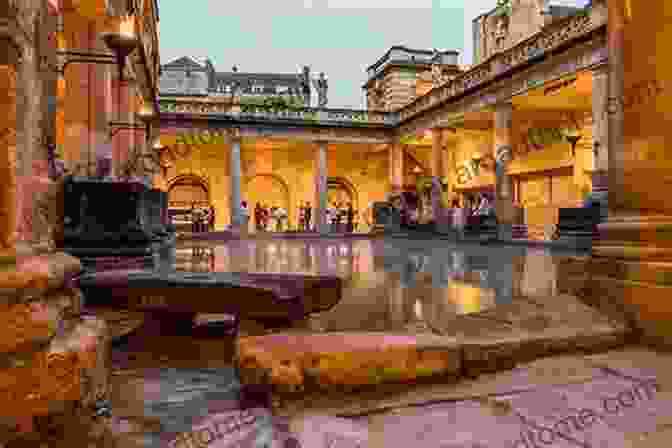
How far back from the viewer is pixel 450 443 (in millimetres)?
1250

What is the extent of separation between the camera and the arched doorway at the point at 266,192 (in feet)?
84.5

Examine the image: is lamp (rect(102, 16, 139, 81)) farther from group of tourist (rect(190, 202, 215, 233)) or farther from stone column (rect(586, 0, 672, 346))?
group of tourist (rect(190, 202, 215, 233))

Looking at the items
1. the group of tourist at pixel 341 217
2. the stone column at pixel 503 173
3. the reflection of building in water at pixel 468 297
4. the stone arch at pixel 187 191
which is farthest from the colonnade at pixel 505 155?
the stone arch at pixel 187 191

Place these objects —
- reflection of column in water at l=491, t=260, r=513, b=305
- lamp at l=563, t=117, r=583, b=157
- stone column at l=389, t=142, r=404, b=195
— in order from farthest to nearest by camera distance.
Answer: stone column at l=389, t=142, r=404, b=195 < lamp at l=563, t=117, r=583, b=157 < reflection of column in water at l=491, t=260, r=513, b=305

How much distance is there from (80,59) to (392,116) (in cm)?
1938

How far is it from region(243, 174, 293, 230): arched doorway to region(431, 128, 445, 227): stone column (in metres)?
10.6

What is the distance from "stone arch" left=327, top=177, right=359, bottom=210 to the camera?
A: 89.7ft

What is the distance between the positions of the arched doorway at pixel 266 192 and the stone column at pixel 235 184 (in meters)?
5.34

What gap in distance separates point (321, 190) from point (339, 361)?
65.8ft

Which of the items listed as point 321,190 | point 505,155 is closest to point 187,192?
point 321,190

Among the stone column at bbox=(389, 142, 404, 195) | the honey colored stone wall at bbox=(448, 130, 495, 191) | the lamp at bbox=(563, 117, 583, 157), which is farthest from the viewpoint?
the stone column at bbox=(389, 142, 404, 195)

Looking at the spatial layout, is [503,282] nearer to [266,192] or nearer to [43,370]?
[43,370]

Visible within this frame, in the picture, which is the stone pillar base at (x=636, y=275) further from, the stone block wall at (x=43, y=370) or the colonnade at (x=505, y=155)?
the colonnade at (x=505, y=155)

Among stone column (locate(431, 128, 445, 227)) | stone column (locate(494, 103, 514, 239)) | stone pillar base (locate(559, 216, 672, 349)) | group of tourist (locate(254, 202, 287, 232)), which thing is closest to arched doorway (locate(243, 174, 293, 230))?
group of tourist (locate(254, 202, 287, 232))
